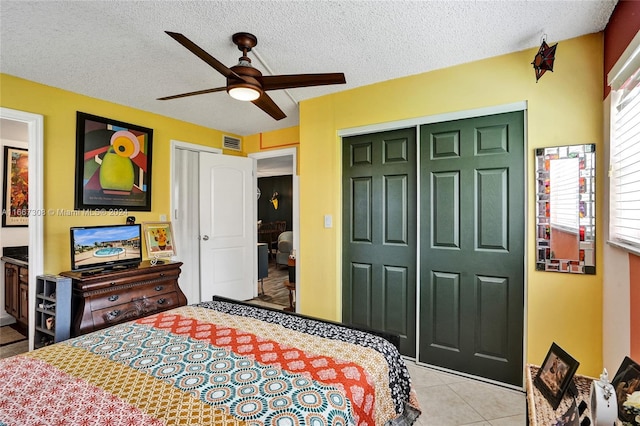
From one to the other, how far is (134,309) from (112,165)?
1.47m

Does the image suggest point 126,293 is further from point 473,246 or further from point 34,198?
point 473,246

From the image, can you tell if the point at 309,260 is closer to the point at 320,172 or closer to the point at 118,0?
the point at 320,172

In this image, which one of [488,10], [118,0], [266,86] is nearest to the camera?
[118,0]

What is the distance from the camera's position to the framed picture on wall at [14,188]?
3555 mm

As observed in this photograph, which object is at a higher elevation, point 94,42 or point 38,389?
point 94,42

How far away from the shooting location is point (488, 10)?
177 centimetres

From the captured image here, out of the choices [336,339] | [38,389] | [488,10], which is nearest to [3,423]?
[38,389]

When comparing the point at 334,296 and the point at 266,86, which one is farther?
the point at 334,296

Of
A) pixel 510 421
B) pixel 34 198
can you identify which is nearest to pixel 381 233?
pixel 510 421

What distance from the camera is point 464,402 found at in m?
2.09

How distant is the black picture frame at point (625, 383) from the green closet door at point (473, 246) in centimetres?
116

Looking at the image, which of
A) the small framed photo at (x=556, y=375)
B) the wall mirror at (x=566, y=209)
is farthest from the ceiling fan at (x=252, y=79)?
the small framed photo at (x=556, y=375)

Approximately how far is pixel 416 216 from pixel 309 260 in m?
1.14

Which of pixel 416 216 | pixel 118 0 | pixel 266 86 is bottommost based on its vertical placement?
pixel 416 216
